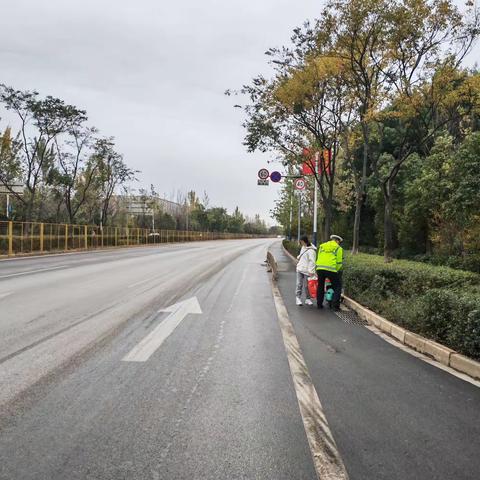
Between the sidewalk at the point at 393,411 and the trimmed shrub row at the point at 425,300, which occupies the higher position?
the trimmed shrub row at the point at 425,300

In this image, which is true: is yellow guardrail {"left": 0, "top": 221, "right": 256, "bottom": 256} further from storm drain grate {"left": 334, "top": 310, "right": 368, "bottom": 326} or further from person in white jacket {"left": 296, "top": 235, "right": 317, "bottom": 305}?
storm drain grate {"left": 334, "top": 310, "right": 368, "bottom": 326}

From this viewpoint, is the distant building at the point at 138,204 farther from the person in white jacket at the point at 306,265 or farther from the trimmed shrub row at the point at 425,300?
the trimmed shrub row at the point at 425,300

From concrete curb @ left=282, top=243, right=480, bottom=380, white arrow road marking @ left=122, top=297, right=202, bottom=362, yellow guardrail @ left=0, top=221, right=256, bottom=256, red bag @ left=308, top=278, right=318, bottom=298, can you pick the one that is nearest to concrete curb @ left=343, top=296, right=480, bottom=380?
concrete curb @ left=282, top=243, right=480, bottom=380

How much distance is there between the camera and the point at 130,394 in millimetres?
4195

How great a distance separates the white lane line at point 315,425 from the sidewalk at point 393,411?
64mm

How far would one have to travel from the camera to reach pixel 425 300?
21.8 feet

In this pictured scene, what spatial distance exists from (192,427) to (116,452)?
0.62m

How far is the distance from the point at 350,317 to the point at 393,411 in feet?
16.4

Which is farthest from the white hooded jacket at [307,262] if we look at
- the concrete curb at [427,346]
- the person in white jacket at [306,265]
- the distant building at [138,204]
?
the distant building at [138,204]

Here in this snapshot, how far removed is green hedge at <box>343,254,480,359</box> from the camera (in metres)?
5.65

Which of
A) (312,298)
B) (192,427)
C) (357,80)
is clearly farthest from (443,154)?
(192,427)

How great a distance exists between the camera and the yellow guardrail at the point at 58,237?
2563 cm

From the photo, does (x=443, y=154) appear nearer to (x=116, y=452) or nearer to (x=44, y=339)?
(x=44, y=339)

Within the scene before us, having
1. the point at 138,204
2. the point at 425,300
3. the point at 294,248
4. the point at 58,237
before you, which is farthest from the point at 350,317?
the point at 138,204
